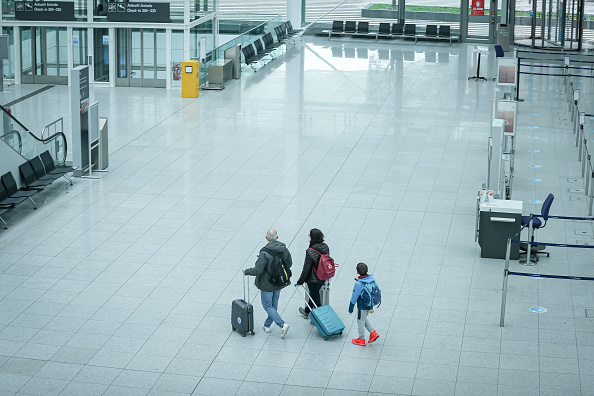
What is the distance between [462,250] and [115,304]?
17.0ft

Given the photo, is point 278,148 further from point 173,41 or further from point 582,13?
point 582,13

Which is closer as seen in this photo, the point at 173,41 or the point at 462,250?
the point at 462,250

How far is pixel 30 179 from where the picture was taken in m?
16.0

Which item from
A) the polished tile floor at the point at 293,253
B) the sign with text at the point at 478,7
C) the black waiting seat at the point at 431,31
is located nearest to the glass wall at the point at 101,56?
the polished tile floor at the point at 293,253

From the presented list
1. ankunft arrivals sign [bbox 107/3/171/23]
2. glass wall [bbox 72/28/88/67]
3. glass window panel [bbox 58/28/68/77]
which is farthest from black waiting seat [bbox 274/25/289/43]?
glass window panel [bbox 58/28/68/77]

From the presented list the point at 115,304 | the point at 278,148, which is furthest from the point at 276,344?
the point at 278,148

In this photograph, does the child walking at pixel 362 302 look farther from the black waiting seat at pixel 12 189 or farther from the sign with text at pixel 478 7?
the sign with text at pixel 478 7

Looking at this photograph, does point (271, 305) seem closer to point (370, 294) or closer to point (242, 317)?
point (242, 317)

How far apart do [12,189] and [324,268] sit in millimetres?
7046

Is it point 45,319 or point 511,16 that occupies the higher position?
point 511,16

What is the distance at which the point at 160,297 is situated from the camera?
1170 cm

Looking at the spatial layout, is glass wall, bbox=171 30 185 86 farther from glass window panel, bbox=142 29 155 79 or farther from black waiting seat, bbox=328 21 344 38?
black waiting seat, bbox=328 21 344 38

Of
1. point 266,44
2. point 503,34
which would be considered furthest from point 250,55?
point 503,34

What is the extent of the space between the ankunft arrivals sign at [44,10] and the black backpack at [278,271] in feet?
59.5
